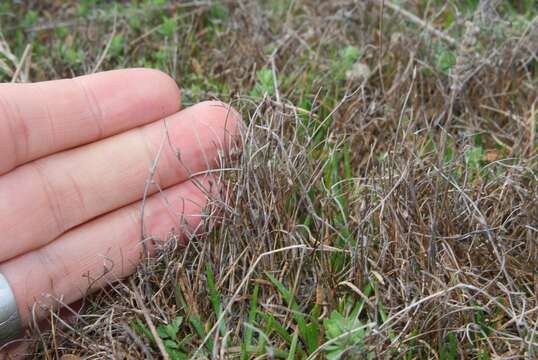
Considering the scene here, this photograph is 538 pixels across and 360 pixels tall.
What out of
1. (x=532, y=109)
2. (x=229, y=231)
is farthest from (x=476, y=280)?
(x=532, y=109)

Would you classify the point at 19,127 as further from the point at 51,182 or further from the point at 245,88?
the point at 245,88

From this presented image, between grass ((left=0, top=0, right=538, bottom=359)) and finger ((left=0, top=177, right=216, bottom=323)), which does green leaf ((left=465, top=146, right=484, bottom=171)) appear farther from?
finger ((left=0, top=177, right=216, bottom=323))

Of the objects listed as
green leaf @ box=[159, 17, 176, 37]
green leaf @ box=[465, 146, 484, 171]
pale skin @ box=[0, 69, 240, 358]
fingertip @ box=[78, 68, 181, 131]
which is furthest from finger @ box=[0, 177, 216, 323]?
green leaf @ box=[159, 17, 176, 37]

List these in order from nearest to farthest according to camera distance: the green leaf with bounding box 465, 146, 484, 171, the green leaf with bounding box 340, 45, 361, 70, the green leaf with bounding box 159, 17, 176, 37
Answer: the green leaf with bounding box 465, 146, 484, 171, the green leaf with bounding box 340, 45, 361, 70, the green leaf with bounding box 159, 17, 176, 37

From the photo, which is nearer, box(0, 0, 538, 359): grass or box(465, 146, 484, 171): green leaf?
box(0, 0, 538, 359): grass

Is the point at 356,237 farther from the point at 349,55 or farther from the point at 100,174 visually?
the point at 349,55
